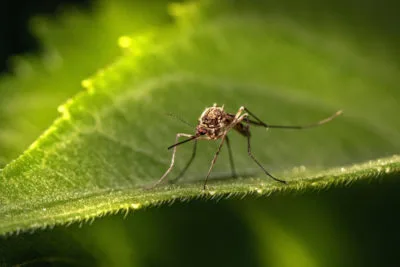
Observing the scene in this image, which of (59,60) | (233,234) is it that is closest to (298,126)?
(233,234)

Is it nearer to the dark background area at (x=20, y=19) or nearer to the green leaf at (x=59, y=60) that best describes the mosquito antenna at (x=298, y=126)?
the green leaf at (x=59, y=60)

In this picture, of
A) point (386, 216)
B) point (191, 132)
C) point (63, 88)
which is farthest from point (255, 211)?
point (63, 88)

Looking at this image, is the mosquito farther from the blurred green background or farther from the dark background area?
the dark background area

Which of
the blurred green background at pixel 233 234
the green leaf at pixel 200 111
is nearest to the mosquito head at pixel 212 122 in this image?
the green leaf at pixel 200 111

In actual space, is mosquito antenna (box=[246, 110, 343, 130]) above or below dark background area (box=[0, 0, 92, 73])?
below

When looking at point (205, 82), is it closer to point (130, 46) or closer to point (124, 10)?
point (130, 46)

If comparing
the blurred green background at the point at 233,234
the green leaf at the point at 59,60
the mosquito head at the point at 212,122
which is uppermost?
the green leaf at the point at 59,60

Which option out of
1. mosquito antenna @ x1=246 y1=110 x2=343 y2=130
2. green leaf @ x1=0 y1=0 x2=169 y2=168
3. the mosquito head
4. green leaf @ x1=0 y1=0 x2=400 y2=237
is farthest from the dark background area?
mosquito antenna @ x1=246 y1=110 x2=343 y2=130
